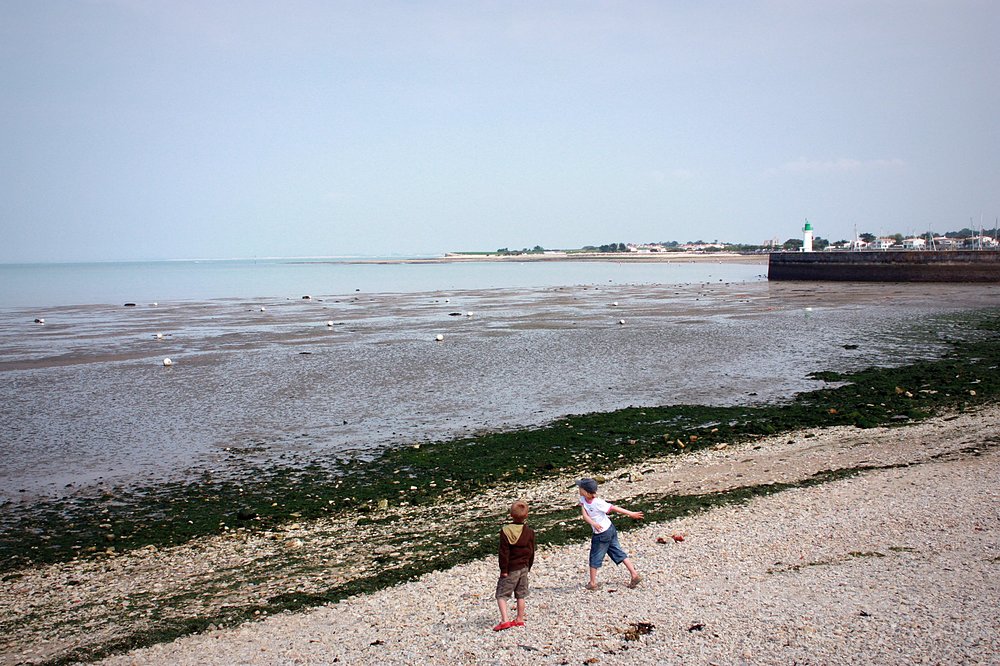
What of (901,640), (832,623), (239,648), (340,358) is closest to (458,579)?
(239,648)

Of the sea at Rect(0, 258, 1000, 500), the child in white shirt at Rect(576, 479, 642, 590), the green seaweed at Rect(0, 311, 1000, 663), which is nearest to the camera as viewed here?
the child in white shirt at Rect(576, 479, 642, 590)

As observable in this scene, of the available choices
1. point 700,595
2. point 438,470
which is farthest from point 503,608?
point 438,470

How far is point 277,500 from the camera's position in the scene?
12.9 metres

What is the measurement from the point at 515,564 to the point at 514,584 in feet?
0.67

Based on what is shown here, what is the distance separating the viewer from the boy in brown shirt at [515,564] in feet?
24.9

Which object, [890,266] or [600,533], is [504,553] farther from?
[890,266]

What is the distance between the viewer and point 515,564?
301 inches

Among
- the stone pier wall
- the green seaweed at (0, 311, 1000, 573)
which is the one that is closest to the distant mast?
the stone pier wall

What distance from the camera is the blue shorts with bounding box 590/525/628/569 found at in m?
8.34

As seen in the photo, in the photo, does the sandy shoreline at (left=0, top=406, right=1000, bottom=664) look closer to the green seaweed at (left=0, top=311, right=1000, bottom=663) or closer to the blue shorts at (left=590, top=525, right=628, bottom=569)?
the blue shorts at (left=590, top=525, right=628, bottom=569)

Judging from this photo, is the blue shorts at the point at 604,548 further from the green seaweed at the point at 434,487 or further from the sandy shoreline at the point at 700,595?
the green seaweed at the point at 434,487

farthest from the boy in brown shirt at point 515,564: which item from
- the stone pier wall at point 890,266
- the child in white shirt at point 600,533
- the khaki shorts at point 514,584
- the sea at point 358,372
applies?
the stone pier wall at point 890,266

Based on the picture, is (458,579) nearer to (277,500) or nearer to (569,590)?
(569,590)

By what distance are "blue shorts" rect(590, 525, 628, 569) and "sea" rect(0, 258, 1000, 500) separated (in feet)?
26.6
